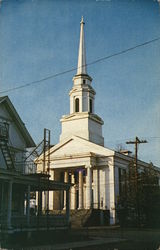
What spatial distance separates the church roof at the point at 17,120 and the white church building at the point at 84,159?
2184cm

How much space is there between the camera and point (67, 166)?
49.0 meters

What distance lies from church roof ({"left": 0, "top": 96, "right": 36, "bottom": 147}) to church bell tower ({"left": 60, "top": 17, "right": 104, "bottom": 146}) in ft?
84.5

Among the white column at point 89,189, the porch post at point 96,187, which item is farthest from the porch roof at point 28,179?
the porch post at point 96,187

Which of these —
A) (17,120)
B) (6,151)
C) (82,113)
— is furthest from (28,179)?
(82,113)

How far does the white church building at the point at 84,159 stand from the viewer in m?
47.3

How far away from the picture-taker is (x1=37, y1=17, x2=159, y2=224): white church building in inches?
1863

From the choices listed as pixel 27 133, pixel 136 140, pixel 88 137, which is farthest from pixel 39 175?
pixel 88 137

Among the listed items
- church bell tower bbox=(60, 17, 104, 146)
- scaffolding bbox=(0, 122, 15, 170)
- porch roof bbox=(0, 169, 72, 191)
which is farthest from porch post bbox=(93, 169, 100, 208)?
scaffolding bbox=(0, 122, 15, 170)

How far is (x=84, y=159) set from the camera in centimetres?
4781

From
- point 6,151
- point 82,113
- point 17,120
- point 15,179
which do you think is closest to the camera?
point 6,151

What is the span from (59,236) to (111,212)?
74.0 feet

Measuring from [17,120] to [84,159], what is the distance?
2387cm

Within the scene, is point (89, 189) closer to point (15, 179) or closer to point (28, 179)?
point (28, 179)

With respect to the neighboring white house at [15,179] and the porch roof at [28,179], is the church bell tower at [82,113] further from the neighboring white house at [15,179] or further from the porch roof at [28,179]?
the porch roof at [28,179]
